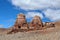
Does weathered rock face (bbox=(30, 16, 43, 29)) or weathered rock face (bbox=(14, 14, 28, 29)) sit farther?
weathered rock face (bbox=(30, 16, 43, 29))

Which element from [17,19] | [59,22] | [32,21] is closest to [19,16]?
[17,19]

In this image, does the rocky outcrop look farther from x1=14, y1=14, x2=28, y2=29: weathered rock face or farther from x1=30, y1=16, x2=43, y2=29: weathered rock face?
Answer: x1=14, y1=14, x2=28, y2=29: weathered rock face

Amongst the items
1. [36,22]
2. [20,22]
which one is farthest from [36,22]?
[20,22]

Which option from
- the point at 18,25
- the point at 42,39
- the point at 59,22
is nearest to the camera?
the point at 42,39

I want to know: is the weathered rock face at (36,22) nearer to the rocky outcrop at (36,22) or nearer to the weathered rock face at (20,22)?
the rocky outcrop at (36,22)

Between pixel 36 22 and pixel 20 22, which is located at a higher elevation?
pixel 20 22

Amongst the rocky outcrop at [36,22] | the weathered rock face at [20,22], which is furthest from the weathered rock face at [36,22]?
the weathered rock face at [20,22]

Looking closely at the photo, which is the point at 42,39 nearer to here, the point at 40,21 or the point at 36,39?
the point at 36,39

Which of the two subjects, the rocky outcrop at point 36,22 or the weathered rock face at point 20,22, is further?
the rocky outcrop at point 36,22

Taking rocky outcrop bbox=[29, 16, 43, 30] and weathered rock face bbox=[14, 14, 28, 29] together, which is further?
rocky outcrop bbox=[29, 16, 43, 30]

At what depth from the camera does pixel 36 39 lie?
792 inches

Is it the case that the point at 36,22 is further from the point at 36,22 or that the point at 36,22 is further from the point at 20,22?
the point at 20,22

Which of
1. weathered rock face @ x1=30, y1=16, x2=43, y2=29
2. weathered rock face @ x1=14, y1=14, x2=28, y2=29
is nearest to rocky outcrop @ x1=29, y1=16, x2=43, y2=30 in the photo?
weathered rock face @ x1=30, y1=16, x2=43, y2=29

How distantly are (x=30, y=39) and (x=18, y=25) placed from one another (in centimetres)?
4572
